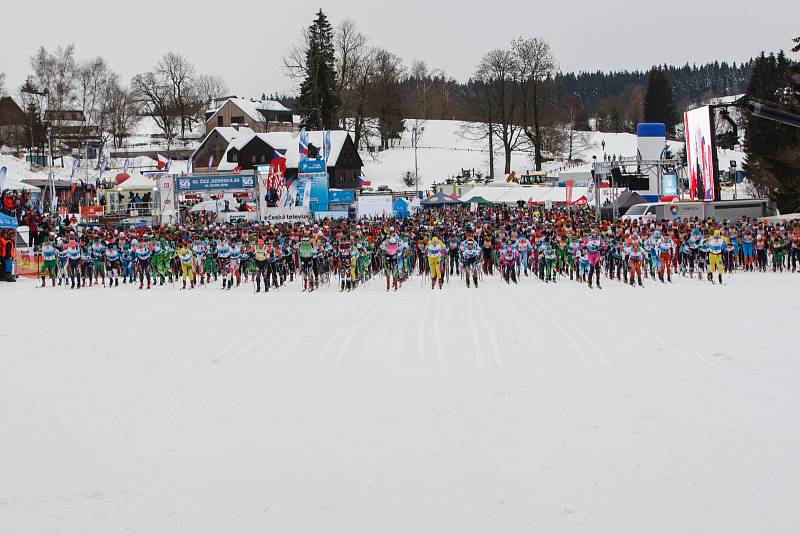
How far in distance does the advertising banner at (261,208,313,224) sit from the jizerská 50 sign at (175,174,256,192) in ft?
6.66

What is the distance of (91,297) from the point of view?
24.7 m

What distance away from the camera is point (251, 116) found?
117 metres

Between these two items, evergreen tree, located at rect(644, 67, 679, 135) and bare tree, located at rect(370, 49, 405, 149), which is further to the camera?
evergreen tree, located at rect(644, 67, 679, 135)

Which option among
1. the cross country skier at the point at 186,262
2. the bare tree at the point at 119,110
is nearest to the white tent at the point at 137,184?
the cross country skier at the point at 186,262

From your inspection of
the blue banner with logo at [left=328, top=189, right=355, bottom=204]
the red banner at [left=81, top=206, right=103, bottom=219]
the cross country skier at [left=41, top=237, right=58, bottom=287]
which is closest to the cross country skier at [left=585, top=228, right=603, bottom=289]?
the cross country skier at [left=41, top=237, right=58, bottom=287]

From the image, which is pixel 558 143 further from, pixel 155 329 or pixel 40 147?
pixel 155 329

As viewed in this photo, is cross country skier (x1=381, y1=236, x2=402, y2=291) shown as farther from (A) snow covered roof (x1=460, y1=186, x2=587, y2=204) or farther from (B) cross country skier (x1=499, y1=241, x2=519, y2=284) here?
(A) snow covered roof (x1=460, y1=186, x2=587, y2=204)

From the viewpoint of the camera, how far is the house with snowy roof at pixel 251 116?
115625mm

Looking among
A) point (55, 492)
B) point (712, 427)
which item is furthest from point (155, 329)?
point (712, 427)

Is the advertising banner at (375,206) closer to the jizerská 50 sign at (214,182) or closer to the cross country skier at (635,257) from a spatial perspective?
the jizerská 50 sign at (214,182)

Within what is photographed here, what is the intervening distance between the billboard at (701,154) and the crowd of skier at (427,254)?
1054 cm

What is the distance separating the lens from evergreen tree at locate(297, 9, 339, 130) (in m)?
85.7

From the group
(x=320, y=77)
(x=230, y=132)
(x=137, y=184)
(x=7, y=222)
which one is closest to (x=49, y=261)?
(x=7, y=222)

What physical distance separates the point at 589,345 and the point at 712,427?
201 inches
